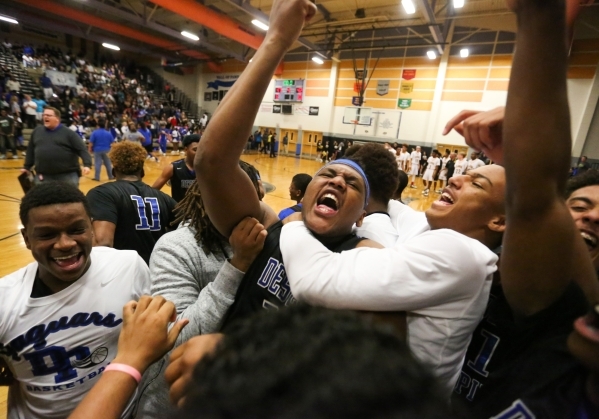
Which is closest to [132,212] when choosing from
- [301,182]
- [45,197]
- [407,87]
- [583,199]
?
[45,197]

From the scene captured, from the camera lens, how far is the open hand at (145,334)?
38.0 inches

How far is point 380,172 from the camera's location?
7.23 feet

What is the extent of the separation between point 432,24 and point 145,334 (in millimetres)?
14123

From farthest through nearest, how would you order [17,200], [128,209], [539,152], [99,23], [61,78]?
[61,78]
[99,23]
[17,200]
[128,209]
[539,152]

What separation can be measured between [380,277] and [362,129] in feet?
60.2

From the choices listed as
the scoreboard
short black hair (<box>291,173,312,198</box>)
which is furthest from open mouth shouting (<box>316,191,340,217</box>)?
the scoreboard

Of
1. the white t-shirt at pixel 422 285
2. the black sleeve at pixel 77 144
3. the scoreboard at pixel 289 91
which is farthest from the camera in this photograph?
the scoreboard at pixel 289 91

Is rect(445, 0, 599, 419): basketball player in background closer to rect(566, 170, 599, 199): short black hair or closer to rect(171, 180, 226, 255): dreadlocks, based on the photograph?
rect(566, 170, 599, 199): short black hair

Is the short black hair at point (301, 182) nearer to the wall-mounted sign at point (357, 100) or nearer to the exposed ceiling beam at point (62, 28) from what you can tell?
the wall-mounted sign at point (357, 100)

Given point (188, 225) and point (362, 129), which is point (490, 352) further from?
point (362, 129)

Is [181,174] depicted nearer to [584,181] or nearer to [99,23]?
[584,181]

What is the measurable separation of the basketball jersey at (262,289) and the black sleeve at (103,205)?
1718mm

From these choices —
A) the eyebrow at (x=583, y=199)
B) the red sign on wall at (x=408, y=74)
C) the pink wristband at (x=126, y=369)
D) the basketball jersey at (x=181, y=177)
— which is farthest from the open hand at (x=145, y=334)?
the red sign on wall at (x=408, y=74)

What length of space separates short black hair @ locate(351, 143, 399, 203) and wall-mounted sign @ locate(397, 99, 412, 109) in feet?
53.2
